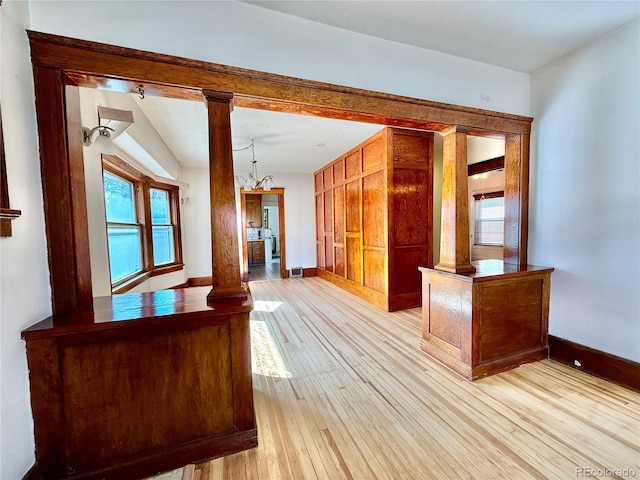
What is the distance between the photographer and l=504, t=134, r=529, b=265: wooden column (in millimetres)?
2713

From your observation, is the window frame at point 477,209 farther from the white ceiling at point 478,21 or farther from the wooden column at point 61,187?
the wooden column at point 61,187

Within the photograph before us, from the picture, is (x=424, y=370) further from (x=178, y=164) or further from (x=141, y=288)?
(x=178, y=164)

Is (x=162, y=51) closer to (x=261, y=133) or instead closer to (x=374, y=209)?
(x=261, y=133)

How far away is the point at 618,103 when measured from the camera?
2.11 meters

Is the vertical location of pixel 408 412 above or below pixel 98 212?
below

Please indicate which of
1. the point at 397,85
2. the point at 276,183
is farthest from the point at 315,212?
the point at 397,85

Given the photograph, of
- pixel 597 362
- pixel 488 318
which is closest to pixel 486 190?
pixel 597 362

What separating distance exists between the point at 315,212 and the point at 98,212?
506cm

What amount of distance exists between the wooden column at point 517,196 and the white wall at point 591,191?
0.07 meters

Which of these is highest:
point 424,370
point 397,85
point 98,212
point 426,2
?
point 426,2

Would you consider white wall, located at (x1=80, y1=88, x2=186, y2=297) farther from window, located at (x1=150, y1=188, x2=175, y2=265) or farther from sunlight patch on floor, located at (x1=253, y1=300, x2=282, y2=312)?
sunlight patch on floor, located at (x1=253, y1=300, x2=282, y2=312)

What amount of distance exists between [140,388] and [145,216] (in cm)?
324

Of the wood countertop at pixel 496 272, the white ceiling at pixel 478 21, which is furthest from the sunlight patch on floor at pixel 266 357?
the white ceiling at pixel 478 21

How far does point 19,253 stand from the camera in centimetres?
125
